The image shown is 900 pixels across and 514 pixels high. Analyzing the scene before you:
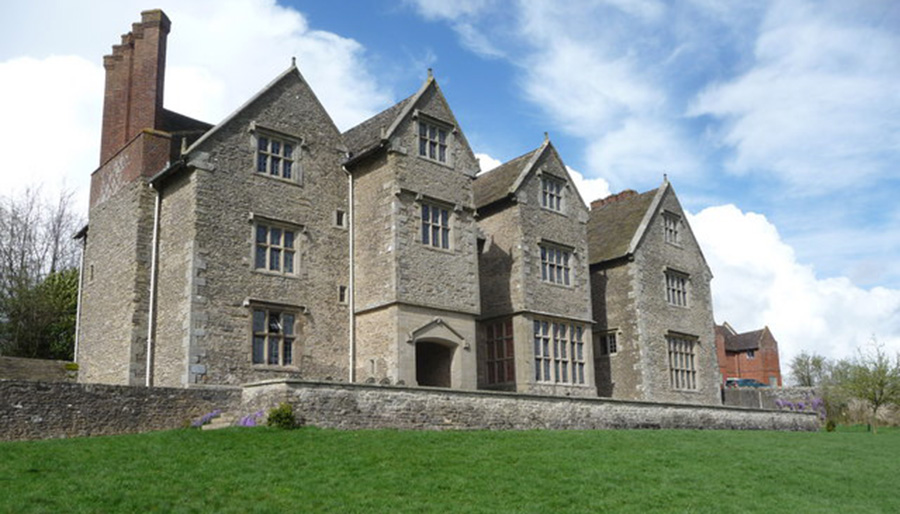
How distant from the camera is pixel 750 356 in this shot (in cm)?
8081

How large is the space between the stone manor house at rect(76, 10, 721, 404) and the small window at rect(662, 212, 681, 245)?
7322 mm

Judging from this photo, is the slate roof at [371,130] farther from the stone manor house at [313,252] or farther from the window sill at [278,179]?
the window sill at [278,179]

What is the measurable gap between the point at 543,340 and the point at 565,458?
41.5ft

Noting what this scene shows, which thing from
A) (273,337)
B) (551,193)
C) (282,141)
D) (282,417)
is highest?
(282,141)

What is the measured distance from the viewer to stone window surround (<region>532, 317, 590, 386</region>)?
30.9 meters

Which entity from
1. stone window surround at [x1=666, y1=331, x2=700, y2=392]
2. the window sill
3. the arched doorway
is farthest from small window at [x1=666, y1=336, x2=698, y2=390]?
the window sill

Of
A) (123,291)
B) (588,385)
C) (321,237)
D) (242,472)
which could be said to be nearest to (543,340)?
(588,385)

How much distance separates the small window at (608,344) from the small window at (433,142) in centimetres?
1256

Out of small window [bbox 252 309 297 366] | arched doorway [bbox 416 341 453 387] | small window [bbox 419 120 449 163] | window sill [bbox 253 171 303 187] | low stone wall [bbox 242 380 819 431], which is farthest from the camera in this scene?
small window [bbox 419 120 449 163]

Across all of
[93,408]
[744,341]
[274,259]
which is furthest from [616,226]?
[744,341]

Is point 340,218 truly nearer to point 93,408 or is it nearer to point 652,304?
point 93,408

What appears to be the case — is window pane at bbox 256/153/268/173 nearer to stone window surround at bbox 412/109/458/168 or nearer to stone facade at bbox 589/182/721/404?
stone window surround at bbox 412/109/458/168

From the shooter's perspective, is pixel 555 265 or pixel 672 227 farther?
pixel 672 227

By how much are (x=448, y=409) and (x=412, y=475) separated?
21.8 feet
